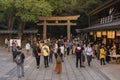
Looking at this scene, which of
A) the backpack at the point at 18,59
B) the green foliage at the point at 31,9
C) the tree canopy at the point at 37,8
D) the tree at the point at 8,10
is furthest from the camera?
the tree canopy at the point at 37,8

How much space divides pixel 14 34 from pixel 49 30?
696 centimetres

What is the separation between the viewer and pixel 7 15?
49281 mm

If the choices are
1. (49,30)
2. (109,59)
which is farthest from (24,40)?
(109,59)

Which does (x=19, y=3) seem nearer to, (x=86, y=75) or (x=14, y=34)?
(x=14, y=34)

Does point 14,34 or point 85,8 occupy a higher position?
point 85,8

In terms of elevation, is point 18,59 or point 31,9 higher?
point 31,9

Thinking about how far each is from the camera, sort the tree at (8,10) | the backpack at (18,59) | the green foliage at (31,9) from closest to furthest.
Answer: the backpack at (18,59), the tree at (8,10), the green foliage at (31,9)

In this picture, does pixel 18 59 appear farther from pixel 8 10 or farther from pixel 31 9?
pixel 8 10

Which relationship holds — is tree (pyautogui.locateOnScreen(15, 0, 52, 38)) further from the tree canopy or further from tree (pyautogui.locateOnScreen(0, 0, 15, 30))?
tree (pyautogui.locateOnScreen(0, 0, 15, 30))

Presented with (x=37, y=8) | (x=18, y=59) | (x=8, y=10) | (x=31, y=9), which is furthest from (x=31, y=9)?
(x=18, y=59)

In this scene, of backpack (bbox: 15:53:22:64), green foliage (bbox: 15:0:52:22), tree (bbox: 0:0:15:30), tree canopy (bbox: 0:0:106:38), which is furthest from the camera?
tree canopy (bbox: 0:0:106:38)

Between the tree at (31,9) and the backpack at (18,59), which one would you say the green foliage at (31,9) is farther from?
the backpack at (18,59)

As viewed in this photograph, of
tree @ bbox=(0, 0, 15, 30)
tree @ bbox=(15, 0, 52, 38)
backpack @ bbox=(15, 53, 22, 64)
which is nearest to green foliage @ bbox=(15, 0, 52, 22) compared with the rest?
tree @ bbox=(15, 0, 52, 38)

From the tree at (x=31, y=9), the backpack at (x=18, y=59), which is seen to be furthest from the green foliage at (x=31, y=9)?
the backpack at (x=18, y=59)
